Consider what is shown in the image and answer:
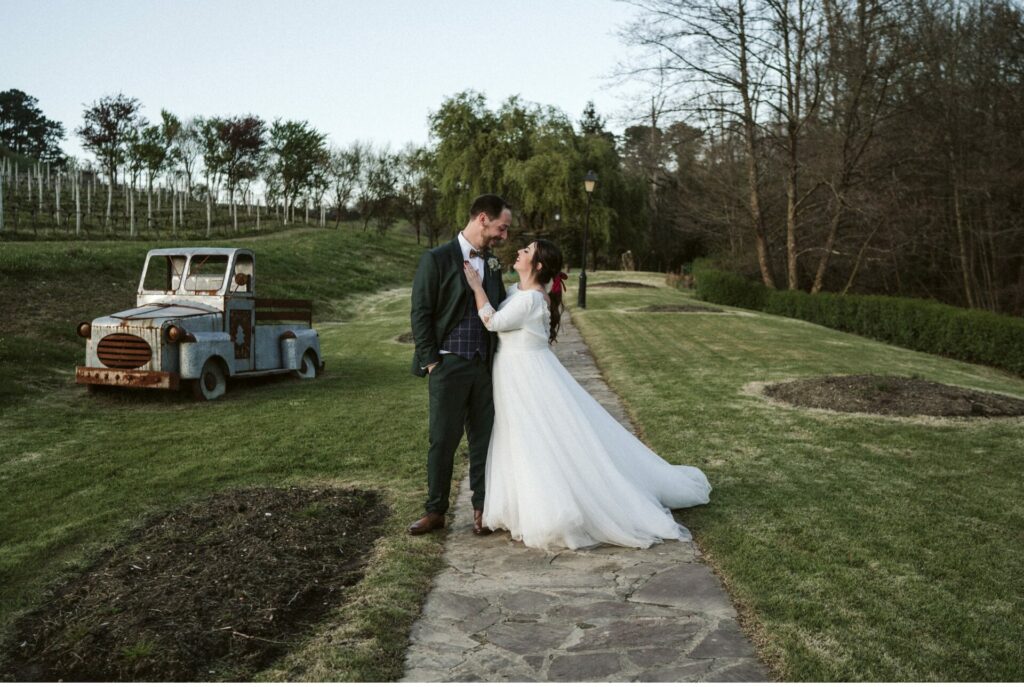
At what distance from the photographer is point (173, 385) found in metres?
10.8

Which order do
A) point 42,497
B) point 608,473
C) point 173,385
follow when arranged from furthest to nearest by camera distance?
point 173,385 → point 42,497 → point 608,473

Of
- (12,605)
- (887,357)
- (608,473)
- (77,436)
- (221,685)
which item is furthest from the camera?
(887,357)

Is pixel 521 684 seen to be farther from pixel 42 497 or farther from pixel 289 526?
pixel 42 497

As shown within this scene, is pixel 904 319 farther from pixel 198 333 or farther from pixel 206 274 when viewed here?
pixel 198 333

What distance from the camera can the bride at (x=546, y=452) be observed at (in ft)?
17.5

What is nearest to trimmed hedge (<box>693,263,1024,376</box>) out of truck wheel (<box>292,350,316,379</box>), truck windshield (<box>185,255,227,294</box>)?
truck wheel (<box>292,350,316,379</box>)

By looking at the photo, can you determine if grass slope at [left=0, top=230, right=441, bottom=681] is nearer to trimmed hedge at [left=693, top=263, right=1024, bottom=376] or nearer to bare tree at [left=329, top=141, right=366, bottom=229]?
Result: trimmed hedge at [left=693, top=263, right=1024, bottom=376]

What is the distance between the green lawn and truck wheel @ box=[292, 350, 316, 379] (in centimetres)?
498

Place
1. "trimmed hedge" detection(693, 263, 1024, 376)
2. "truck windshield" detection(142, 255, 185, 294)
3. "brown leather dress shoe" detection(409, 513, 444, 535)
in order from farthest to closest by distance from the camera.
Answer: "trimmed hedge" detection(693, 263, 1024, 376)
"truck windshield" detection(142, 255, 185, 294)
"brown leather dress shoe" detection(409, 513, 444, 535)

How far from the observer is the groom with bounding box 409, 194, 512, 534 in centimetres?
554

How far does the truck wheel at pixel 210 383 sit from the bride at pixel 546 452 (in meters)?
6.83

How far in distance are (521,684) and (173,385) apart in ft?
28.3

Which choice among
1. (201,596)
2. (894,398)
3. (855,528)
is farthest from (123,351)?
(894,398)

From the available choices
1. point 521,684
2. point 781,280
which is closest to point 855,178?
point 781,280
